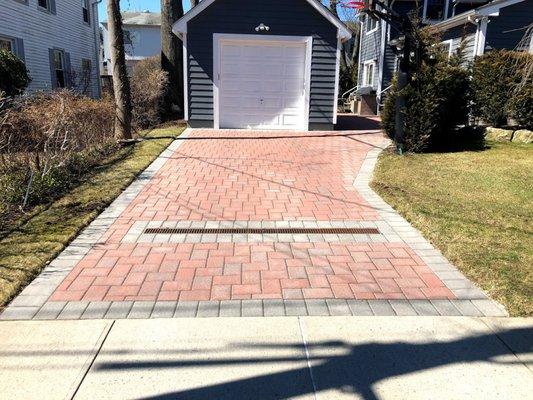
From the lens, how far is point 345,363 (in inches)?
116

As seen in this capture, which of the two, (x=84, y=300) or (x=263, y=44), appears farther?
(x=263, y=44)

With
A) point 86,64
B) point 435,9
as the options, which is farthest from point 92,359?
point 86,64

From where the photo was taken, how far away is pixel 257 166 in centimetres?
882

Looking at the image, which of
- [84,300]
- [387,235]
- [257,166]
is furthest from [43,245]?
[257,166]

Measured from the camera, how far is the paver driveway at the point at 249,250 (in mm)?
3900

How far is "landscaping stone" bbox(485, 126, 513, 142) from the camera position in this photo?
35.5 ft

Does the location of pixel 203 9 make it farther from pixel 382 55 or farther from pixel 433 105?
pixel 382 55

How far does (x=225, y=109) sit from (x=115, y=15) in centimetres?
409

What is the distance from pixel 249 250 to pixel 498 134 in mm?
8513

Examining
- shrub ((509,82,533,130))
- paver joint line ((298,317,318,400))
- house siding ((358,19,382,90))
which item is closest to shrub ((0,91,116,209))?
paver joint line ((298,317,318,400))

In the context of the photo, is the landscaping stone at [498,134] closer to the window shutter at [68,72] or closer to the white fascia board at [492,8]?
the white fascia board at [492,8]

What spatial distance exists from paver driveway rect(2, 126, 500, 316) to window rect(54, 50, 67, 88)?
12.9 metres

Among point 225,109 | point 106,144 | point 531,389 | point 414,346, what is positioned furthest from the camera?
point 225,109

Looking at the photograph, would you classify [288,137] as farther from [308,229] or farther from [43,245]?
[43,245]
